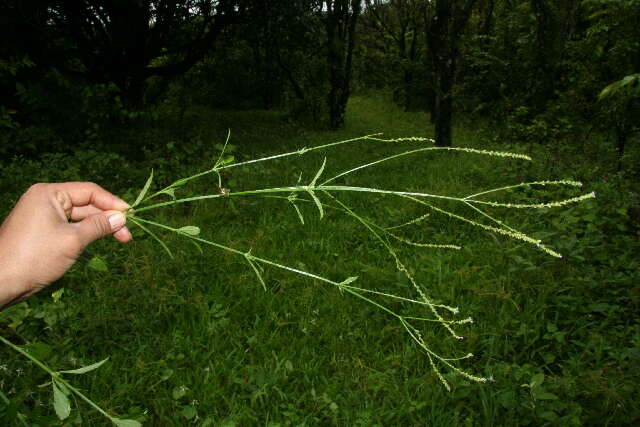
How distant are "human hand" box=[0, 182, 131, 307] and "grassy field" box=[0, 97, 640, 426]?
434 mm

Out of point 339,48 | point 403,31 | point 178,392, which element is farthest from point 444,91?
point 403,31

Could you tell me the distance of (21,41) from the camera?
22.1 feet

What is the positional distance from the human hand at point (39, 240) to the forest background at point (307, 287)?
0.11 meters

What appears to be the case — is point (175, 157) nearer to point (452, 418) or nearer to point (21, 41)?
point (21, 41)

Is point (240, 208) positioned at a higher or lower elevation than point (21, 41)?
lower

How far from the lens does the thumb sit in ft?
4.48

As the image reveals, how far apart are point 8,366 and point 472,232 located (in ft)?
13.1

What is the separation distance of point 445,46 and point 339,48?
4.51 m

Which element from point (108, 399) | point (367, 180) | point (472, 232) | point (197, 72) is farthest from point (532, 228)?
point (197, 72)

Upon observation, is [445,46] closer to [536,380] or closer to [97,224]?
[536,380]

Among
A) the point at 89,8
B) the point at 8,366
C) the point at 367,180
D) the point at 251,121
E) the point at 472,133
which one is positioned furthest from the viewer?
the point at 251,121

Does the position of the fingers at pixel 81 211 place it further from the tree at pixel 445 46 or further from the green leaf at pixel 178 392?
the tree at pixel 445 46

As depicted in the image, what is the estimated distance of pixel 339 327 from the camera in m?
2.95

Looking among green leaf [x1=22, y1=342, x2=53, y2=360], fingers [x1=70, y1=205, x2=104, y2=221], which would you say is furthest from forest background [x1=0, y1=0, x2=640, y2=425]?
fingers [x1=70, y1=205, x2=104, y2=221]
